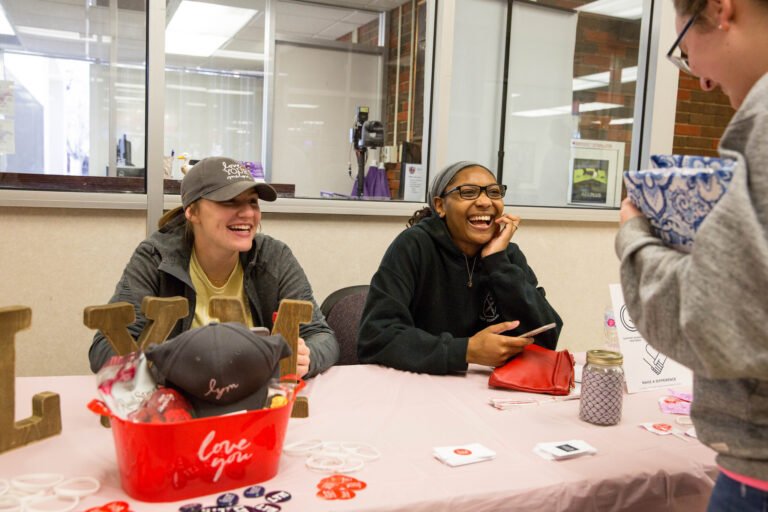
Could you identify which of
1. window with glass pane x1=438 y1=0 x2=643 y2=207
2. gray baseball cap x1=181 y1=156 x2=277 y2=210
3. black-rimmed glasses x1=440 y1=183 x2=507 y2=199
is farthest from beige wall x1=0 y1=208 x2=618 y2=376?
A: black-rimmed glasses x1=440 y1=183 x2=507 y2=199

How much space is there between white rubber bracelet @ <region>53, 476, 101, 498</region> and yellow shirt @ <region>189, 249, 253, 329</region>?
85cm

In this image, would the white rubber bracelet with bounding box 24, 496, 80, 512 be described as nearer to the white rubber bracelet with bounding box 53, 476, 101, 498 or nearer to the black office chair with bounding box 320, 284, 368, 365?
the white rubber bracelet with bounding box 53, 476, 101, 498

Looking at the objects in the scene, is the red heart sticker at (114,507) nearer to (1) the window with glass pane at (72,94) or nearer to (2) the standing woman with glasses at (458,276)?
(2) the standing woman with glasses at (458,276)

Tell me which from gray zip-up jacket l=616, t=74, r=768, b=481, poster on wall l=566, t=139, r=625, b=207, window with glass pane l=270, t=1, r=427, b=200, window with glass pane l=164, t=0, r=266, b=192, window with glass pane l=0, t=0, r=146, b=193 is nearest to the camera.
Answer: gray zip-up jacket l=616, t=74, r=768, b=481

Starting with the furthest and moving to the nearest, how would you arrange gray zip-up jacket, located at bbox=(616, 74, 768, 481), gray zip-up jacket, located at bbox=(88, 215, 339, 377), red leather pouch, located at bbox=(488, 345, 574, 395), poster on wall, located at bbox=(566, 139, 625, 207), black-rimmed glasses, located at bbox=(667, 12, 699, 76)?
poster on wall, located at bbox=(566, 139, 625, 207) → gray zip-up jacket, located at bbox=(88, 215, 339, 377) → red leather pouch, located at bbox=(488, 345, 574, 395) → black-rimmed glasses, located at bbox=(667, 12, 699, 76) → gray zip-up jacket, located at bbox=(616, 74, 768, 481)

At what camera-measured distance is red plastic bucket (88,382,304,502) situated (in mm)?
950

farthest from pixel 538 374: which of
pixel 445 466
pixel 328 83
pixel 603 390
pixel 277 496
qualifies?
pixel 328 83

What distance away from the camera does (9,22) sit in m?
4.17

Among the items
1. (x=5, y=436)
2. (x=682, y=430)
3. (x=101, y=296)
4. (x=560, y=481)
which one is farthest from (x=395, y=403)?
(x=101, y=296)

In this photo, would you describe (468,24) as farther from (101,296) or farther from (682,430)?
(682,430)

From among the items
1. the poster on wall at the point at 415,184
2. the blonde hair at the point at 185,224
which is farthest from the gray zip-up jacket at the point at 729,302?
the poster on wall at the point at 415,184

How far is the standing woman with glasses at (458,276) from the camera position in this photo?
191 cm

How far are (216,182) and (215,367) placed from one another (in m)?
0.96

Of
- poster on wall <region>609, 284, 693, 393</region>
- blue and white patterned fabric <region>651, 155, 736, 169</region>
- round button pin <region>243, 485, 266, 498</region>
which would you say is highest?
blue and white patterned fabric <region>651, 155, 736, 169</region>
